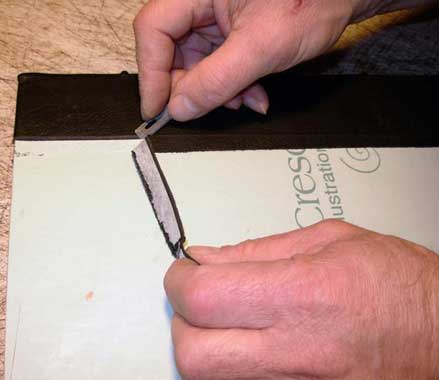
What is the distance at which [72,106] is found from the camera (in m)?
0.92

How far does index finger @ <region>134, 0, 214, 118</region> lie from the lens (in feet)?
2.82

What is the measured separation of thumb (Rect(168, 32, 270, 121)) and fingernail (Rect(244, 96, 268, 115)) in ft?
0.34

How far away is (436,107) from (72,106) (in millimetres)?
824

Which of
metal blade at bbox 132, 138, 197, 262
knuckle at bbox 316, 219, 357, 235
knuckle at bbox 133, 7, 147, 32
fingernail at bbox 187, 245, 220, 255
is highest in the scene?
knuckle at bbox 133, 7, 147, 32

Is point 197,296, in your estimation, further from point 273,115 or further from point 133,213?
point 273,115

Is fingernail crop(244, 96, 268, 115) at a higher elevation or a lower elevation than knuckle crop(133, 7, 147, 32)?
lower

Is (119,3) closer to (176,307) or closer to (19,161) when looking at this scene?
(19,161)

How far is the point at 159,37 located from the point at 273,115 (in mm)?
291

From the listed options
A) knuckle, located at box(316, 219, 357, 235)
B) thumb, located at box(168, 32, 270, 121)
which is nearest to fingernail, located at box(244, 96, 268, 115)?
thumb, located at box(168, 32, 270, 121)

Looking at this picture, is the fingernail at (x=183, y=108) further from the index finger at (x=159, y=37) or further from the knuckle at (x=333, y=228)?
the knuckle at (x=333, y=228)

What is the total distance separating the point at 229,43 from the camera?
Answer: 80 centimetres

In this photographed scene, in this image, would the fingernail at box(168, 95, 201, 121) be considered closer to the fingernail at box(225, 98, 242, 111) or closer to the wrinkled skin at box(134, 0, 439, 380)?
the fingernail at box(225, 98, 242, 111)

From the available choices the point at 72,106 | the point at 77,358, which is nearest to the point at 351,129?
the point at 72,106

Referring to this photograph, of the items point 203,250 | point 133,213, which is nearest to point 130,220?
point 133,213
